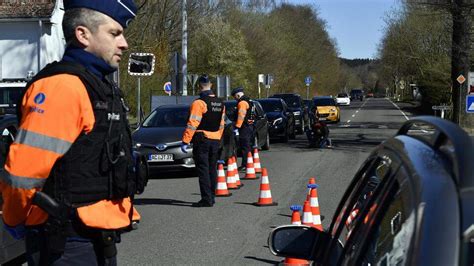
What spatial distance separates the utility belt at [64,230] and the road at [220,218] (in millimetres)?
4342

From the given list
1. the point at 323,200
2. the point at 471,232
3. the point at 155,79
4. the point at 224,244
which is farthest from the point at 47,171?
the point at 155,79

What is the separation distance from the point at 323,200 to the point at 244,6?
60170 millimetres

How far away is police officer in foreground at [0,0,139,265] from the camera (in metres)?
3.04

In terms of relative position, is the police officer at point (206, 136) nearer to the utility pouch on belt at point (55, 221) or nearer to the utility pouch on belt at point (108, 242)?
the utility pouch on belt at point (108, 242)

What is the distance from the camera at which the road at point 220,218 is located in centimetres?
793

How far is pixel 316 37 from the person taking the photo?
95.4 meters

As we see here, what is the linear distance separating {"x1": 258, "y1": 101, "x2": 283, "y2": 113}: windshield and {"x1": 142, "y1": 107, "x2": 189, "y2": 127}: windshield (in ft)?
31.1

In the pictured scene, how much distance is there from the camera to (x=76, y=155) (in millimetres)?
3162

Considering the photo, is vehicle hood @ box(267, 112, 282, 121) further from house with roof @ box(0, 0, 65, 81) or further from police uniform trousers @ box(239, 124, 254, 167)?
house with roof @ box(0, 0, 65, 81)

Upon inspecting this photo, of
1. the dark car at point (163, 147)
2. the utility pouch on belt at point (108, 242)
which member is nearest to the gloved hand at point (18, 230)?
the utility pouch on belt at point (108, 242)

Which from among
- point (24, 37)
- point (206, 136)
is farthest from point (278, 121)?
point (24, 37)

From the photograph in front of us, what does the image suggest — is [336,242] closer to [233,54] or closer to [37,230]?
[37,230]

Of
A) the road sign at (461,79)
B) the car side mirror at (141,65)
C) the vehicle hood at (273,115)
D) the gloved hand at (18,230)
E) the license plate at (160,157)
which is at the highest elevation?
the car side mirror at (141,65)

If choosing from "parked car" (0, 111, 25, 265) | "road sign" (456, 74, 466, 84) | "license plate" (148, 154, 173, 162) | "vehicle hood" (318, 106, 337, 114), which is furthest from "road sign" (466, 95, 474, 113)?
"parked car" (0, 111, 25, 265)
